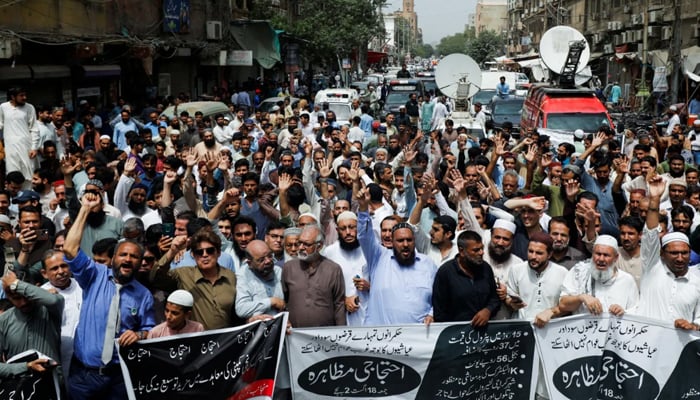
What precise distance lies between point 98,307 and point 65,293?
43cm

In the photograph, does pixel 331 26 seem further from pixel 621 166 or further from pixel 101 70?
pixel 621 166

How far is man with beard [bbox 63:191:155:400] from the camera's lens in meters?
5.43

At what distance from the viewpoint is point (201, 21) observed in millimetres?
29547

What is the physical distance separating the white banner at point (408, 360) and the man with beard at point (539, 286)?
0.15 m

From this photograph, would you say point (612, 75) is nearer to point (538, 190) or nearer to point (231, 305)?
point (538, 190)

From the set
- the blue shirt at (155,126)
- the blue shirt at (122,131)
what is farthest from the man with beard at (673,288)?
the blue shirt at (155,126)

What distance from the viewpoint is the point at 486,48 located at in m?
101

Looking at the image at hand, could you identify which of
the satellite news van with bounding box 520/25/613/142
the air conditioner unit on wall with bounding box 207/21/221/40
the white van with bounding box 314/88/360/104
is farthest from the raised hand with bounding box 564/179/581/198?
the air conditioner unit on wall with bounding box 207/21/221/40

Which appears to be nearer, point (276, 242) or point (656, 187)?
point (656, 187)

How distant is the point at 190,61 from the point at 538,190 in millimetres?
23287

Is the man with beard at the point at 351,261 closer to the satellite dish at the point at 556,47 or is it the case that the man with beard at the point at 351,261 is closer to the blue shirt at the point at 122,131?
the blue shirt at the point at 122,131

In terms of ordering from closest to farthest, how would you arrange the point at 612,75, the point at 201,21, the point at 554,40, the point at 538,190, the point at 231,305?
the point at 231,305 → the point at 538,190 → the point at 554,40 → the point at 201,21 → the point at 612,75

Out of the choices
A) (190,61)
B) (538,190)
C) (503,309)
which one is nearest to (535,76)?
(190,61)

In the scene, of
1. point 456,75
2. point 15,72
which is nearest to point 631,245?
point 15,72
